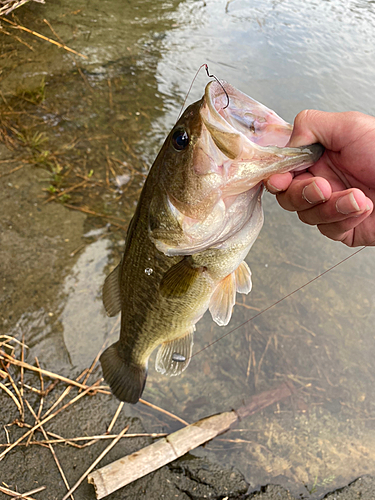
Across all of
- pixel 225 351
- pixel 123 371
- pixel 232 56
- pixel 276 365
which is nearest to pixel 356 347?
pixel 276 365

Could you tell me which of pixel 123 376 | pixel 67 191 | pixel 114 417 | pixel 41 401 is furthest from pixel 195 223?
pixel 67 191

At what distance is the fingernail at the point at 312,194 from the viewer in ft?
4.18

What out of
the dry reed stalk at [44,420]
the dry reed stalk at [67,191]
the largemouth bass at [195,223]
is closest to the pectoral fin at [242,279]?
the largemouth bass at [195,223]

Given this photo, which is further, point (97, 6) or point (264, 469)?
point (97, 6)

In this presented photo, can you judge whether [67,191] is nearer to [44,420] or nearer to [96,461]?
[44,420]

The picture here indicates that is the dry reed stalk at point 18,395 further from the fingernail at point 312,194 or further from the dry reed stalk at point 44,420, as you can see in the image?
the fingernail at point 312,194

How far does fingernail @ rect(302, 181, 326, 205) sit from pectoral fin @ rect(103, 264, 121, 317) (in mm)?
1068

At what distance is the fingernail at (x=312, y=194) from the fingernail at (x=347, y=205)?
59mm

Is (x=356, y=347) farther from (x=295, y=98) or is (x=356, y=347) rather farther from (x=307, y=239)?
(x=295, y=98)

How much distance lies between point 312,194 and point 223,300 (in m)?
0.70

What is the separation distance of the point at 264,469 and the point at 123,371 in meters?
1.13

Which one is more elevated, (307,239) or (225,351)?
(307,239)

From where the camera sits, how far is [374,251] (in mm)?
3752

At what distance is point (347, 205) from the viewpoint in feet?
4.03
